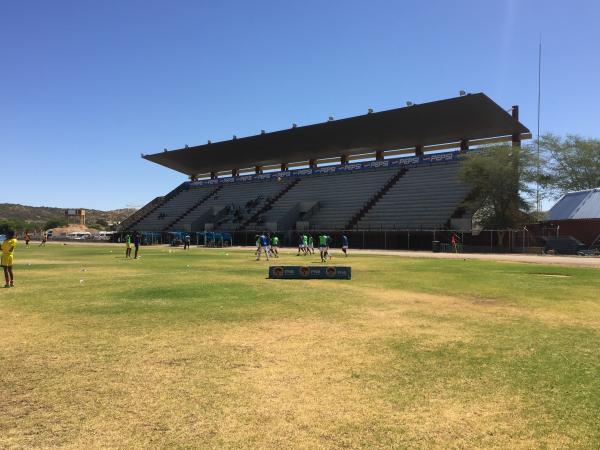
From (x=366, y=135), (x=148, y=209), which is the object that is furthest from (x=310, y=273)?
(x=148, y=209)

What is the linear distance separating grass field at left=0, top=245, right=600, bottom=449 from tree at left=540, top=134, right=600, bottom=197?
52057 millimetres

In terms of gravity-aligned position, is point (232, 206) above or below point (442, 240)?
above

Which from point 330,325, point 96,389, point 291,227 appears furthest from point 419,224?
point 96,389

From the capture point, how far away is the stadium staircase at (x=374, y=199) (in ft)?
205

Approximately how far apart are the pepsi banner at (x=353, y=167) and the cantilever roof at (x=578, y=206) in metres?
15.6

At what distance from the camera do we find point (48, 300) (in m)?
13.7

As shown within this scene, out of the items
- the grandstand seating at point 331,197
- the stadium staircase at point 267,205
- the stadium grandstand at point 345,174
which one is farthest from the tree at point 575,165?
the stadium staircase at point 267,205

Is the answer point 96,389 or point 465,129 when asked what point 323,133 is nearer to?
point 465,129

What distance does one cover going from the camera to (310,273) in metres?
20.4

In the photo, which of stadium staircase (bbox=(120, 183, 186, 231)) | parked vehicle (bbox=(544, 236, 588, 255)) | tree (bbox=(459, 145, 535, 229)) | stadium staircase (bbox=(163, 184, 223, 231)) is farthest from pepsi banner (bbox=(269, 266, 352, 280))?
stadium staircase (bbox=(120, 183, 186, 231))

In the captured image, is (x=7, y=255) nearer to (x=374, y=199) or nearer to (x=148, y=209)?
(x=374, y=199)

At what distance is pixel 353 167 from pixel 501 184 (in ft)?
94.7

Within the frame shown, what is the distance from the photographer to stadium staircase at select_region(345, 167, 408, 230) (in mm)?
62562

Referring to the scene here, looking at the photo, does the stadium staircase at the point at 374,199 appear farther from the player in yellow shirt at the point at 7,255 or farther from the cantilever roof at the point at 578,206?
the player in yellow shirt at the point at 7,255
